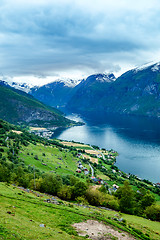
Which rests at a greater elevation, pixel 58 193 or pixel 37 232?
pixel 37 232

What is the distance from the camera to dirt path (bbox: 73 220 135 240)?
1169 inches

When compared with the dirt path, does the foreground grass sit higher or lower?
higher

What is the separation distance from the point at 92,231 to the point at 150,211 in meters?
32.2

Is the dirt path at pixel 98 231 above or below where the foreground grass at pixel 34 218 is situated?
below

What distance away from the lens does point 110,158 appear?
173250 mm

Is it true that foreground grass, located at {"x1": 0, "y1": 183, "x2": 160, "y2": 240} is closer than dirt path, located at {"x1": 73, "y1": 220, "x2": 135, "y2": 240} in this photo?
Yes

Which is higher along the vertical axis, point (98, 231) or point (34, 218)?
point (34, 218)

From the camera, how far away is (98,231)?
103 ft

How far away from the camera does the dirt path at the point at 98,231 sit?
1169 inches

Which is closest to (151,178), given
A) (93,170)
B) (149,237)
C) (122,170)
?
(122,170)

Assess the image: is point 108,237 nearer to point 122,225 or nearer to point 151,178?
point 122,225

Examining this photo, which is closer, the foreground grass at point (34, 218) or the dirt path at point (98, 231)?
the foreground grass at point (34, 218)

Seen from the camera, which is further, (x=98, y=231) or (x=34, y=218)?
(x=98, y=231)

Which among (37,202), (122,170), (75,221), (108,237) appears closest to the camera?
(108,237)
